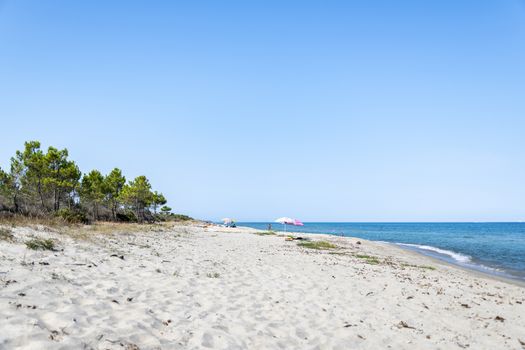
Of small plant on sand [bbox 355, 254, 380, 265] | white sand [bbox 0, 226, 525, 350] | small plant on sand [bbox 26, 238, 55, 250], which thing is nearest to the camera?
white sand [bbox 0, 226, 525, 350]

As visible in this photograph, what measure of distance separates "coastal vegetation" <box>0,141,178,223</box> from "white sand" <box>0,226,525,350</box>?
2049 cm

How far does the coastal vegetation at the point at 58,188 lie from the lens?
3959 centimetres

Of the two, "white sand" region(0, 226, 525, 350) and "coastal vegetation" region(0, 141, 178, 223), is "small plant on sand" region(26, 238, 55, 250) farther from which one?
"coastal vegetation" region(0, 141, 178, 223)

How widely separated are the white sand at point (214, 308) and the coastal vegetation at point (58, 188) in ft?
67.2

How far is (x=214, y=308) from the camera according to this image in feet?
27.0

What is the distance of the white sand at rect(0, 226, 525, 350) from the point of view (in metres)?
5.89

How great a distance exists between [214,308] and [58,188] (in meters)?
43.5

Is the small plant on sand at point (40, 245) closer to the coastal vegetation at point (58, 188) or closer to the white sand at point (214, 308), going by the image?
the white sand at point (214, 308)

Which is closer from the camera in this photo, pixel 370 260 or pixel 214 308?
pixel 214 308

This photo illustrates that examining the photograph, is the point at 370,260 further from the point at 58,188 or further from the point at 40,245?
the point at 58,188

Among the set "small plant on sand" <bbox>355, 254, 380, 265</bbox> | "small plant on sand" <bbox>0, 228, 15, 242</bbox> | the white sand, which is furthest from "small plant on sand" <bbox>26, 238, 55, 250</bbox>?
"small plant on sand" <bbox>355, 254, 380, 265</bbox>

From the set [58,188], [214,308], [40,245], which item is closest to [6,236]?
[40,245]

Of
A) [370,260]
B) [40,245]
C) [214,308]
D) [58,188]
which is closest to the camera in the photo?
[214,308]

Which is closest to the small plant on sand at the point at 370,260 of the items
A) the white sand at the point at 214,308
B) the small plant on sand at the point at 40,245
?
the white sand at the point at 214,308
